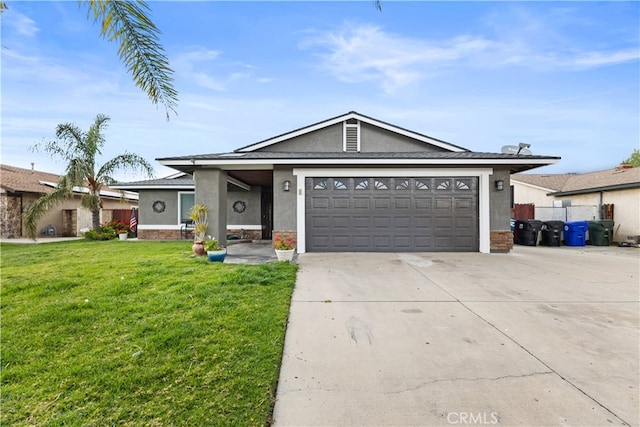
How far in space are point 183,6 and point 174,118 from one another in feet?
3.85

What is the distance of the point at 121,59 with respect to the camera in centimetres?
209

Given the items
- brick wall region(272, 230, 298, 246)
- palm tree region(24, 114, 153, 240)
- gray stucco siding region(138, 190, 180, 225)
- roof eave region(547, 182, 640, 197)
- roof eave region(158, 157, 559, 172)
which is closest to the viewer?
roof eave region(158, 157, 559, 172)

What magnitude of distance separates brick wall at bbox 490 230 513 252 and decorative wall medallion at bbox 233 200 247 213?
10.2m

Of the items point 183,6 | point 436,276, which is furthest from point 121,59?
point 436,276

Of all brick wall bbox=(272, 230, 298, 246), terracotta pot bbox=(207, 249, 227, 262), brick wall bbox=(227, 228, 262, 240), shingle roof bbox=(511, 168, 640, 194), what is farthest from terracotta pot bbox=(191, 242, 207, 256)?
shingle roof bbox=(511, 168, 640, 194)

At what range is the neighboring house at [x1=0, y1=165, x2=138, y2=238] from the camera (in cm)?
1577

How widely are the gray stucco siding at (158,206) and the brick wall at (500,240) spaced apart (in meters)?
13.1

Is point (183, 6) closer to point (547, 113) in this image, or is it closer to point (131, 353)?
point (131, 353)

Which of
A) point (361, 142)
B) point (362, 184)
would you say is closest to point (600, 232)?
point (361, 142)

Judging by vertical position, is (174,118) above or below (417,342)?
above

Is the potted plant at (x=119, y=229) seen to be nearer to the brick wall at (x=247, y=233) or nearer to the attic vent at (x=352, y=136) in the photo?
the brick wall at (x=247, y=233)

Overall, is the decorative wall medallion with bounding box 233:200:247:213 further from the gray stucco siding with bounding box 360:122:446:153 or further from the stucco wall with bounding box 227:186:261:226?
the gray stucco siding with bounding box 360:122:446:153

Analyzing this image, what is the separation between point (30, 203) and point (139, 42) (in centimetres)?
2104

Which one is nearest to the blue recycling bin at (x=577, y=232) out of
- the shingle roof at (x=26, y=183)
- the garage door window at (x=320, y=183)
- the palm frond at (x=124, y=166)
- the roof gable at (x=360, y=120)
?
the roof gable at (x=360, y=120)
